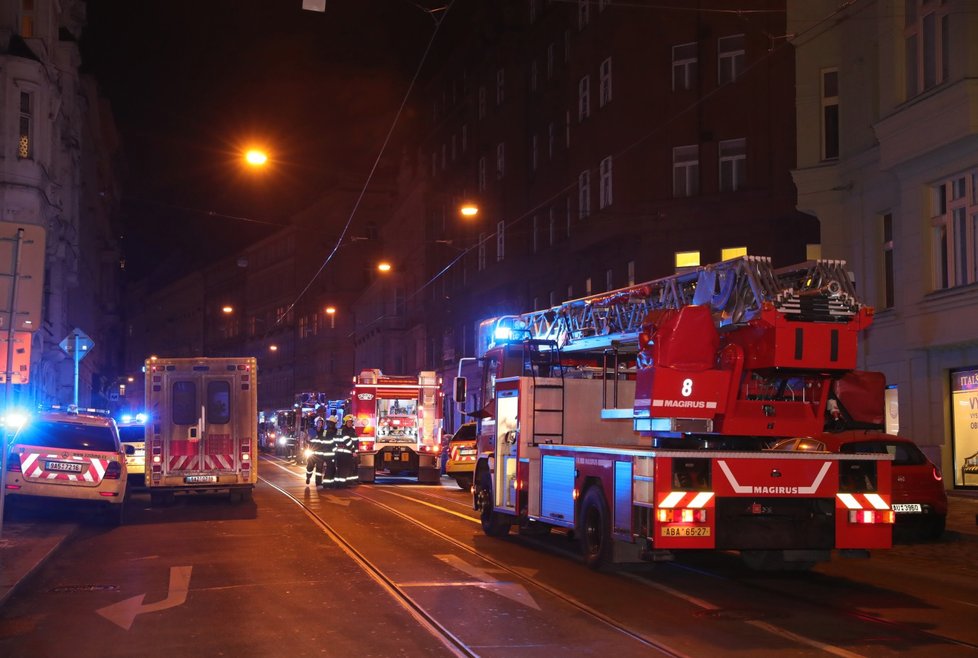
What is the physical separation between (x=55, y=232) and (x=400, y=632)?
110 feet

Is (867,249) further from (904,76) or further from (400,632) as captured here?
(400,632)

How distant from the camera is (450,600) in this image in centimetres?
1059

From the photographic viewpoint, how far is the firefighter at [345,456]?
2830 cm

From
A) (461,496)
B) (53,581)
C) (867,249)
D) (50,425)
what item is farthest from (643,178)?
(53,581)

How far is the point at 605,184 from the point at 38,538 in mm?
22771

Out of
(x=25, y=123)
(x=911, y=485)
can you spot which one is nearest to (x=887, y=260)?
(x=911, y=485)

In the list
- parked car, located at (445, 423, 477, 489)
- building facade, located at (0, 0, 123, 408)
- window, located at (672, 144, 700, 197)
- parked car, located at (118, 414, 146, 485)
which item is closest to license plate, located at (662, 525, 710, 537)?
building facade, located at (0, 0, 123, 408)

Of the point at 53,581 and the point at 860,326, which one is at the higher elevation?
the point at 860,326

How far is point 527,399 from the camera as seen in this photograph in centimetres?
1566

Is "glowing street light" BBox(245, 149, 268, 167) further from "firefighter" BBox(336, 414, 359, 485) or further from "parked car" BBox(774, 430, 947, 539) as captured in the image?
"parked car" BBox(774, 430, 947, 539)

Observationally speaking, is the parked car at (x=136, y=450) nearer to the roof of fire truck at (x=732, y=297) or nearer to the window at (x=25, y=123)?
the window at (x=25, y=123)

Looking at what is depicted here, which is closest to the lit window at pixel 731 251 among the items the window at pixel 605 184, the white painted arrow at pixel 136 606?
the window at pixel 605 184

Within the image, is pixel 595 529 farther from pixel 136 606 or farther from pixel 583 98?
pixel 583 98

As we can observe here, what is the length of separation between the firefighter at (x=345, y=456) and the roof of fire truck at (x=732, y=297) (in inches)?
499
